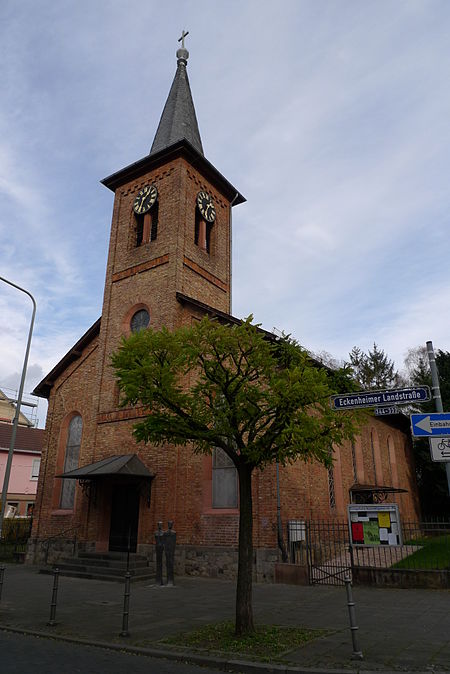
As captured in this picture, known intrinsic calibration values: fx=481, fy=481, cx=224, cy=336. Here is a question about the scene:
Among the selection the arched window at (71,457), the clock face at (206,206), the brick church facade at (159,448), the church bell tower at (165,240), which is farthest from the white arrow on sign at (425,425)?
the clock face at (206,206)

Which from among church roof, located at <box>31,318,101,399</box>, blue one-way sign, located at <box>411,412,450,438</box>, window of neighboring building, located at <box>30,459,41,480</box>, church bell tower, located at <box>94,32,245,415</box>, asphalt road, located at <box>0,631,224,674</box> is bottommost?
asphalt road, located at <box>0,631,224,674</box>

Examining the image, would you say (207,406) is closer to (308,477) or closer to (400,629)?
(400,629)

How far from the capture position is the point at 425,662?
6066mm

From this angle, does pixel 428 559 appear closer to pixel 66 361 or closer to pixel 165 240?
pixel 165 240

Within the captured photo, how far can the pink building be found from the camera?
34406 mm

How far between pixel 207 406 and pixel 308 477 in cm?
938

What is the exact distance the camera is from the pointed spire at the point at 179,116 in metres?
22.9

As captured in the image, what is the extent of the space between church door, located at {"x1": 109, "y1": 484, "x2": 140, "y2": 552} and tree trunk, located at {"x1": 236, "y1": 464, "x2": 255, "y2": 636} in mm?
9143

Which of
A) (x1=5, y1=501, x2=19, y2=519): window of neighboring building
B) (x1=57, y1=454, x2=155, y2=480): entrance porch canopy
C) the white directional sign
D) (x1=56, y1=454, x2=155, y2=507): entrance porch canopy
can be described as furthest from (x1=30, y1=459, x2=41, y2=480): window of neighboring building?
the white directional sign

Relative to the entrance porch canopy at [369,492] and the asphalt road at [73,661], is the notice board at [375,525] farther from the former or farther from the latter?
the entrance porch canopy at [369,492]

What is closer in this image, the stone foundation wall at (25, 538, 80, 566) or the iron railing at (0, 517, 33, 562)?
the stone foundation wall at (25, 538, 80, 566)

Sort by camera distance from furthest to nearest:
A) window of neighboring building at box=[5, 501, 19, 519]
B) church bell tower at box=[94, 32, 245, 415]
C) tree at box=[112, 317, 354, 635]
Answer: window of neighboring building at box=[5, 501, 19, 519]
church bell tower at box=[94, 32, 245, 415]
tree at box=[112, 317, 354, 635]

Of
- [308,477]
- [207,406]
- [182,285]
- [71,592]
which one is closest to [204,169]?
[182,285]

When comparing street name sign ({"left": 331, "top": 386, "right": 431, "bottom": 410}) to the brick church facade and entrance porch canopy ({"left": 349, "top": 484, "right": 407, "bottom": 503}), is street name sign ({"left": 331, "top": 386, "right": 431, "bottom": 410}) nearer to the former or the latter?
the brick church facade
